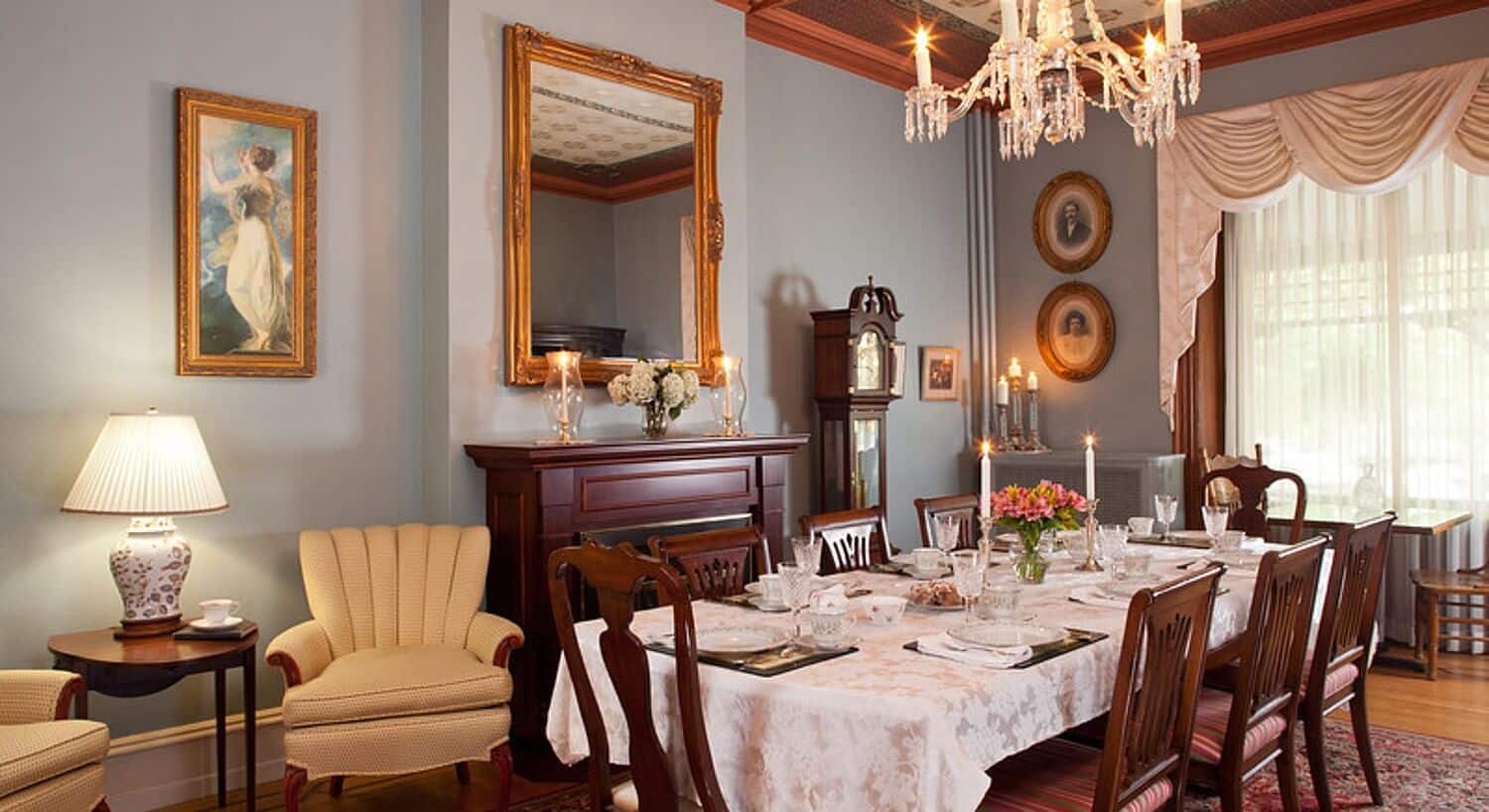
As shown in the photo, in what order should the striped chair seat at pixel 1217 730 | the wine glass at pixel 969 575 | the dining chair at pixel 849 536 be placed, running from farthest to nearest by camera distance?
the dining chair at pixel 849 536, the striped chair seat at pixel 1217 730, the wine glass at pixel 969 575

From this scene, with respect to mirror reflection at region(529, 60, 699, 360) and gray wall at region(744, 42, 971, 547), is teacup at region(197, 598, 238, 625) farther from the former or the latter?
gray wall at region(744, 42, 971, 547)

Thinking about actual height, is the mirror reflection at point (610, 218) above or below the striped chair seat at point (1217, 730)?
above

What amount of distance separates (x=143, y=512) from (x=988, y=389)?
514 cm

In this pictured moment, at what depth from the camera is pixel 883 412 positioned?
5.99 meters

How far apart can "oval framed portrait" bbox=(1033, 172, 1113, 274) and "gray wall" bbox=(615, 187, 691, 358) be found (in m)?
2.88

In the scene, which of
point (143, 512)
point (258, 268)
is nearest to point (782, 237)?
point (258, 268)

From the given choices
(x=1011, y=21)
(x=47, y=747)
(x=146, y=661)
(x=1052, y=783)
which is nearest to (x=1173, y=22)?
(x=1011, y=21)

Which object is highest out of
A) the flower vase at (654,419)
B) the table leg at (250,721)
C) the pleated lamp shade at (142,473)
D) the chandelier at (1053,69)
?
the chandelier at (1053,69)

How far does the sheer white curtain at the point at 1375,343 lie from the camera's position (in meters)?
5.56

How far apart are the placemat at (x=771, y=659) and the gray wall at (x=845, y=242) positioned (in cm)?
295

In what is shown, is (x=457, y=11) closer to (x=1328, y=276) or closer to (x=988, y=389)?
(x=988, y=389)

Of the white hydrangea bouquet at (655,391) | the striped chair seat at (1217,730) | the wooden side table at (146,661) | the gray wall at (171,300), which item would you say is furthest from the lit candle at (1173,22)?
the wooden side table at (146,661)

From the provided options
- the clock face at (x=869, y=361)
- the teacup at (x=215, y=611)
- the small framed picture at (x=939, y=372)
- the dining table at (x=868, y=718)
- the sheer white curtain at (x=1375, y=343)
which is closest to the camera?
the dining table at (x=868, y=718)

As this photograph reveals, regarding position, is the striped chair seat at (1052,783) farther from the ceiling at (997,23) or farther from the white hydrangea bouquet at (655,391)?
the ceiling at (997,23)
